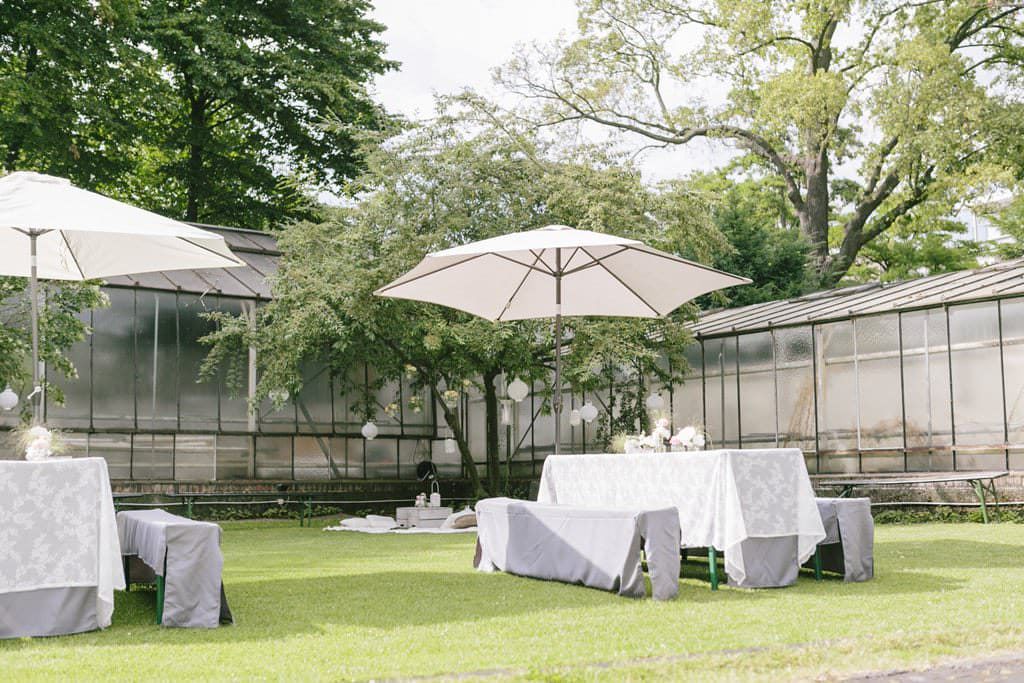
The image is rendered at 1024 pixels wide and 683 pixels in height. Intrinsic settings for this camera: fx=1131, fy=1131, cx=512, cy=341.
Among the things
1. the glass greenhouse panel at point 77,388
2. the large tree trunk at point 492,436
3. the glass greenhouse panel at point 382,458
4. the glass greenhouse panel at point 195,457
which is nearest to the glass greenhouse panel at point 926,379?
the large tree trunk at point 492,436

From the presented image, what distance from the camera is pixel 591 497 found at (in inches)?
347

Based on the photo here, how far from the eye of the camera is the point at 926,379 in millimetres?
16078

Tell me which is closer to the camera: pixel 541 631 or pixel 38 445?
pixel 541 631

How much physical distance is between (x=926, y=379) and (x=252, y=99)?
1651 centimetres

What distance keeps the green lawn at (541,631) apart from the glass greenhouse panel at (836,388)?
816 cm


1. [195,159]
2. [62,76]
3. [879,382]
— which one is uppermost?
[62,76]

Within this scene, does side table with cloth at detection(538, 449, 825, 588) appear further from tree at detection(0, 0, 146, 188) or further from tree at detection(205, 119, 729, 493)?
tree at detection(0, 0, 146, 188)

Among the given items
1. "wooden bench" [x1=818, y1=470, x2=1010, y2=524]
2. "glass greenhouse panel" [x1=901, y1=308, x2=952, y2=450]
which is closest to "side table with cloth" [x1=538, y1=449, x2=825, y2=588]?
"wooden bench" [x1=818, y1=470, x2=1010, y2=524]

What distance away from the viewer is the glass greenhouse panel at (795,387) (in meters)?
17.6

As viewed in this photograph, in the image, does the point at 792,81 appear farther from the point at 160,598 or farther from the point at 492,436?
the point at 160,598

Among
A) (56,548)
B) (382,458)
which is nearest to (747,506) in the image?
(56,548)

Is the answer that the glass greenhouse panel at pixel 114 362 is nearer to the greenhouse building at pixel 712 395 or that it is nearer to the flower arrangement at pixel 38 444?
the greenhouse building at pixel 712 395

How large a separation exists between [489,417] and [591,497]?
1045cm

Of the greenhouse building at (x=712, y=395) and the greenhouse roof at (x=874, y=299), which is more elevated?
the greenhouse roof at (x=874, y=299)
